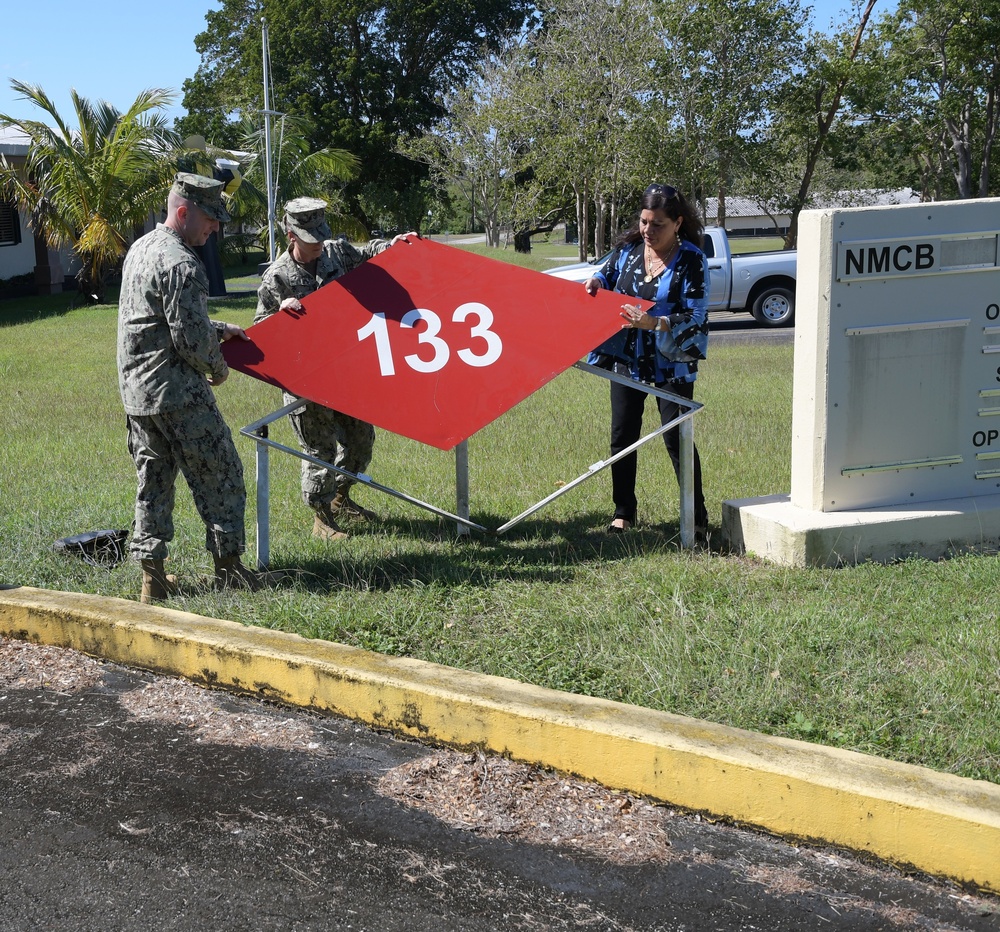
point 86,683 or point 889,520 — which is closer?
point 86,683

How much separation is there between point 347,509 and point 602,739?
350 centimetres

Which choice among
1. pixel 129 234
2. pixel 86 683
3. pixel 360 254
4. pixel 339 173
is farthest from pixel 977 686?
pixel 339 173

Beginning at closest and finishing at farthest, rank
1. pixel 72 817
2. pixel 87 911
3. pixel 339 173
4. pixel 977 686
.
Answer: pixel 87 911, pixel 72 817, pixel 977 686, pixel 339 173

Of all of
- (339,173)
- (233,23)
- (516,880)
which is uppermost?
(233,23)

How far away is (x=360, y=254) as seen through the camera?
22.9ft

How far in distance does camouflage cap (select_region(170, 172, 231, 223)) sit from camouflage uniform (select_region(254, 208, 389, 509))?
1.11m

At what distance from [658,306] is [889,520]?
1.57m

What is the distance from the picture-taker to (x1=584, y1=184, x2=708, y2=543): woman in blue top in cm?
587

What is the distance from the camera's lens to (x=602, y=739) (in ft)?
12.5

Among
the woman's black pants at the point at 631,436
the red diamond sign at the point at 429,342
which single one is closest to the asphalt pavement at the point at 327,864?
the red diamond sign at the point at 429,342

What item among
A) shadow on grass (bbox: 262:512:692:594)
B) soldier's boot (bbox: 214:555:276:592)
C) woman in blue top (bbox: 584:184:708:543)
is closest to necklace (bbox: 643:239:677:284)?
woman in blue top (bbox: 584:184:708:543)

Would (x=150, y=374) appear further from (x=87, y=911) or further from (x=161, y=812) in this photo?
(x=87, y=911)

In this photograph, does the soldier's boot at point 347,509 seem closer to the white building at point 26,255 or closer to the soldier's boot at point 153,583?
the soldier's boot at point 153,583

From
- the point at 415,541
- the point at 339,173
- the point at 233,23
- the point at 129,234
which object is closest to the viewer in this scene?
the point at 415,541
